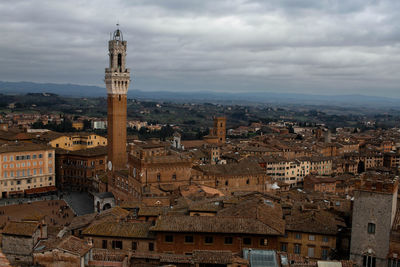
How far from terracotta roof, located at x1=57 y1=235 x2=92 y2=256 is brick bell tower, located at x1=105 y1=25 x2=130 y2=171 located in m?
44.9

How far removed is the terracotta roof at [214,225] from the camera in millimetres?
25938

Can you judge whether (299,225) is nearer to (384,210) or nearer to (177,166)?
(384,210)

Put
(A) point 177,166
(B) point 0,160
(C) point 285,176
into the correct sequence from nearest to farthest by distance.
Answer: (A) point 177,166
(B) point 0,160
(C) point 285,176

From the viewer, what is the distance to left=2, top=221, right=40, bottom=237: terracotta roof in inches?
931

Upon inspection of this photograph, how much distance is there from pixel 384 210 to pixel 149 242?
14.0 m

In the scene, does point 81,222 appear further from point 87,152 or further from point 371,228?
point 87,152

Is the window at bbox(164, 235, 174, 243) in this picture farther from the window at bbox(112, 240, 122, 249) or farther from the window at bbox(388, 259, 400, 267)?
the window at bbox(388, 259, 400, 267)

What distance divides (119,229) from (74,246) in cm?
700

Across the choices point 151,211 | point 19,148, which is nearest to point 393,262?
point 151,211

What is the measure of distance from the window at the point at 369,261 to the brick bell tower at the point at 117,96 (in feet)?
156

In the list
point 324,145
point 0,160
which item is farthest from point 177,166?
point 324,145

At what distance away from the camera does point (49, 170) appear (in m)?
71.3

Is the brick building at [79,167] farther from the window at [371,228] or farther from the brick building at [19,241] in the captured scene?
the window at [371,228]

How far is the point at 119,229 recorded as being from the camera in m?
28.0
